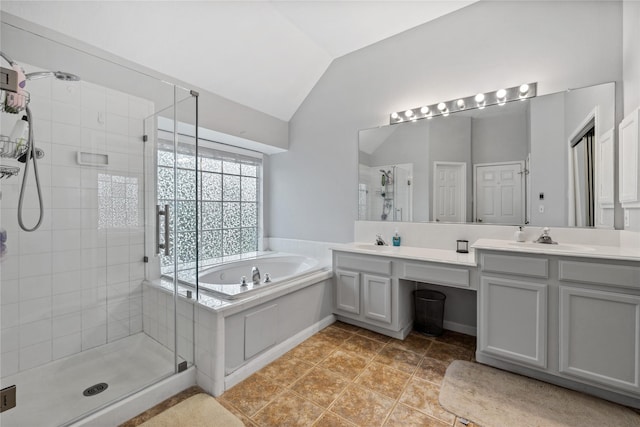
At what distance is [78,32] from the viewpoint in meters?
1.94

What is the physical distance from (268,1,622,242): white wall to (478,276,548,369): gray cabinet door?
1.59 meters

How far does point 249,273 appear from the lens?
3.07m

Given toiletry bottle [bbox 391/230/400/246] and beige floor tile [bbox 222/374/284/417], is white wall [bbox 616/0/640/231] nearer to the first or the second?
toiletry bottle [bbox 391/230/400/246]

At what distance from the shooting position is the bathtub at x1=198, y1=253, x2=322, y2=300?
6.53 ft

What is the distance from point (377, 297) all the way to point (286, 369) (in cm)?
99

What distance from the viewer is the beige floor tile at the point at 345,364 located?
194cm

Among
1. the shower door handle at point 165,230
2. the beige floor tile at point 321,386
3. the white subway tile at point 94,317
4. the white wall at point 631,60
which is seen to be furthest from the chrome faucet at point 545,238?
the white subway tile at point 94,317

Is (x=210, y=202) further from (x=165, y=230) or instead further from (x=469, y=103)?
(x=469, y=103)

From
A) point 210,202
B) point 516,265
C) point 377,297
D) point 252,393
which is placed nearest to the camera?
point 252,393

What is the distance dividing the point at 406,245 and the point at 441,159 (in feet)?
3.03

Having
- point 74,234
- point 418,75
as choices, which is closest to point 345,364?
point 74,234

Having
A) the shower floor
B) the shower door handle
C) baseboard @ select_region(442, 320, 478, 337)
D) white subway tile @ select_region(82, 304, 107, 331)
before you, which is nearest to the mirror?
baseboard @ select_region(442, 320, 478, 337)

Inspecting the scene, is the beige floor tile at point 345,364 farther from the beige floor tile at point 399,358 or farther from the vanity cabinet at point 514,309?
the vanity cabinet at point 514,309

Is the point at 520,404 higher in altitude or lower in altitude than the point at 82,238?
lower
